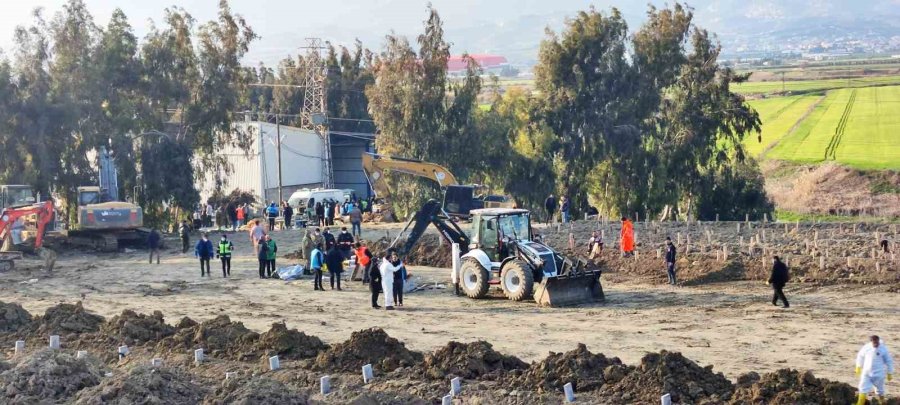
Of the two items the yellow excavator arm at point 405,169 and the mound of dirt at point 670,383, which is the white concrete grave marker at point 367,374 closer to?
the mound of dirt at point 670,383

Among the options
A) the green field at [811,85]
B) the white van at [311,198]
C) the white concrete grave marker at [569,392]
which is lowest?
the white concrete grave marker at [569,392]

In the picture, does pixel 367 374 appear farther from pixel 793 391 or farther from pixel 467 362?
pixel 793 391

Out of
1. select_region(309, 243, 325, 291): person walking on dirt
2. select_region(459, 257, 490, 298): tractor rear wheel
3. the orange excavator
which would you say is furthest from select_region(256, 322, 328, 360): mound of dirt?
the orange excavator

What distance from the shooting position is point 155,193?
4938 centimetres

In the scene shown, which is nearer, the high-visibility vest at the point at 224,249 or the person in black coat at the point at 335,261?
the person in black coat at the point at 335,261

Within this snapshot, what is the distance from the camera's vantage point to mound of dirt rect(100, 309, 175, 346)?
21.1 m

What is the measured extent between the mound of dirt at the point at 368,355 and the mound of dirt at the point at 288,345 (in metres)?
0.65

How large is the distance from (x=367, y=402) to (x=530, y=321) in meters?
7.72

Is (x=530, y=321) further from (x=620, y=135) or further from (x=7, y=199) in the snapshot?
(x=620, y=135)

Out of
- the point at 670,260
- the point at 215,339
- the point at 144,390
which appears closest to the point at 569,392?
the point at 144,390

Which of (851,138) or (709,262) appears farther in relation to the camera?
(851,138)

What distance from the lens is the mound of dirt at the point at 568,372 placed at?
52.9 ft

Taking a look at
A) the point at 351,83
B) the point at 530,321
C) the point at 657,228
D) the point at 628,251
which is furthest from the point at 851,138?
the point at 530,321

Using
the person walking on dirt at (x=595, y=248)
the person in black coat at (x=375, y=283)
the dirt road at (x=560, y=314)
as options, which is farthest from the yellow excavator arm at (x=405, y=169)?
the person in black coat at (x=375, y=283)
